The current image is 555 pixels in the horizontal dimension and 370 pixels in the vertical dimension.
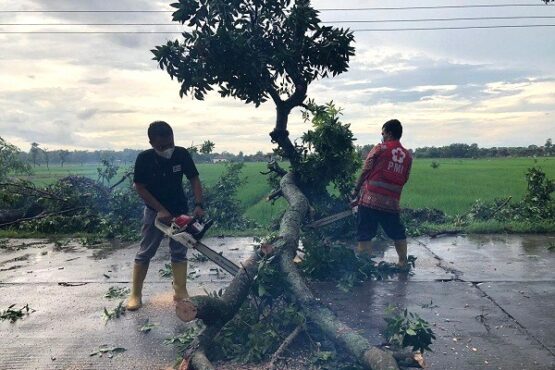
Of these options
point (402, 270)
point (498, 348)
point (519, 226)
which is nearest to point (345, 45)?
point (402, 270)

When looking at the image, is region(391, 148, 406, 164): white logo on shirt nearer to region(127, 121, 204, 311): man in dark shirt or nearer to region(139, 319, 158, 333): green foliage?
region(127, 121, 204, 311): man in dark shirt

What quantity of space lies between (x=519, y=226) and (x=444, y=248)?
207 cm

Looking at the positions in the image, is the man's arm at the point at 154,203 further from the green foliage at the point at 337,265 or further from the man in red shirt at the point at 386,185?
the man in red shirt at the point at 386,185

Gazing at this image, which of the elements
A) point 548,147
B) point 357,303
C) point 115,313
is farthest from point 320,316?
point 548,147

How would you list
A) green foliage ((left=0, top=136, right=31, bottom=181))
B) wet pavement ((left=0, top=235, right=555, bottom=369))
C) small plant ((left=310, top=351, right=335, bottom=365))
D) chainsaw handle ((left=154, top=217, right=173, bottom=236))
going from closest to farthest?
small plant ((left=310, top=351, right=335, bottom=365)) → wet pavement ((left=0, top=235, right=555, bottom=369)) → chainsaw handle ((left=154, top=217, right=173, bottom=236)) → green foliage ((left=0, top=136, right=31, bottom=181))

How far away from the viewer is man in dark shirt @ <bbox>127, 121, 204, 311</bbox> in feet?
14.8

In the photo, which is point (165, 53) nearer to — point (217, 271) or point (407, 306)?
point (217, 271)

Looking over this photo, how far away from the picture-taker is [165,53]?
5.76m

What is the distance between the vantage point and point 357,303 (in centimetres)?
475

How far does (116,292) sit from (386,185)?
135 inches

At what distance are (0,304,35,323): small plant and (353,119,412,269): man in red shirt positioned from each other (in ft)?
12.7

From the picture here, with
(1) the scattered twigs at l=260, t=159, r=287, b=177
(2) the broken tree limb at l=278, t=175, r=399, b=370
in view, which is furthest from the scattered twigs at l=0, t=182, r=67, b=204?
(2) the broken tree limb at l=278, t=175, r=399, b=370

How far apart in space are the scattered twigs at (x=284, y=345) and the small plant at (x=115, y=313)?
1904mm

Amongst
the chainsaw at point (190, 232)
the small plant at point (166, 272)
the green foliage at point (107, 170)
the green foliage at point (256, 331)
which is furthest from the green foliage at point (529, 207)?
the green foliage at point (107, 170)
